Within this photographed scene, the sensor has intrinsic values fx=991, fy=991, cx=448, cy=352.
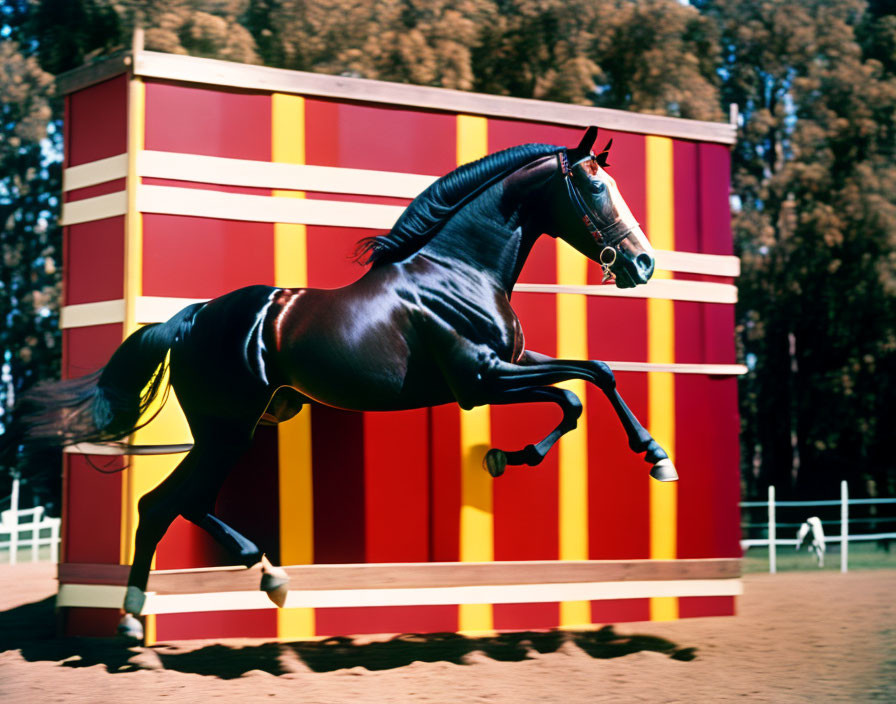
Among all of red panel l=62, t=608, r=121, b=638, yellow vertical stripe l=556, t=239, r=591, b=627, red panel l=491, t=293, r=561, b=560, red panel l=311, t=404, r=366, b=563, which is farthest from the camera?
yellow vertical stripe l=556, t=239, r=591, b=627

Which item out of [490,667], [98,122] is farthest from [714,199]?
[98,122]

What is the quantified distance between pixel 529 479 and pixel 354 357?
2.00 metres

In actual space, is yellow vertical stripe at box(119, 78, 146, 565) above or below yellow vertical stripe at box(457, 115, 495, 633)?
above

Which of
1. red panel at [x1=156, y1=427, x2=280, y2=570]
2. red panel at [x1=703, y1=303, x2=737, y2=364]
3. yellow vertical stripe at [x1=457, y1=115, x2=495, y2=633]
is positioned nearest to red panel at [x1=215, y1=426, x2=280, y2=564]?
red panel at [x1=156, y1=427, x2=280, y2=570]

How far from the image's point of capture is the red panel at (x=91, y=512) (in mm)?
6266

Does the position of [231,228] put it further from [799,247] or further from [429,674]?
[799,247]

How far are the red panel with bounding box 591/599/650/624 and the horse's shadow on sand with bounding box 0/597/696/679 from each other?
0.10 meters

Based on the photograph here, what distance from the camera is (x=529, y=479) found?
22.8ft

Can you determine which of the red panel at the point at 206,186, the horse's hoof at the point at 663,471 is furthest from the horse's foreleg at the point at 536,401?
the red panel at the point at 206,186

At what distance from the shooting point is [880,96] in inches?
790

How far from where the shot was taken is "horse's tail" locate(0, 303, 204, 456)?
18.5 ft

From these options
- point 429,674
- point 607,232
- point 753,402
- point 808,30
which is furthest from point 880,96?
point 429,674

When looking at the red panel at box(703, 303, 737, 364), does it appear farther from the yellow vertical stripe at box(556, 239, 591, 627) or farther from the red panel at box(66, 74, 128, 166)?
the red panel at box(66, 74, 128, 166)

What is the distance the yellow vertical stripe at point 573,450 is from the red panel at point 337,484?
1463 mm
